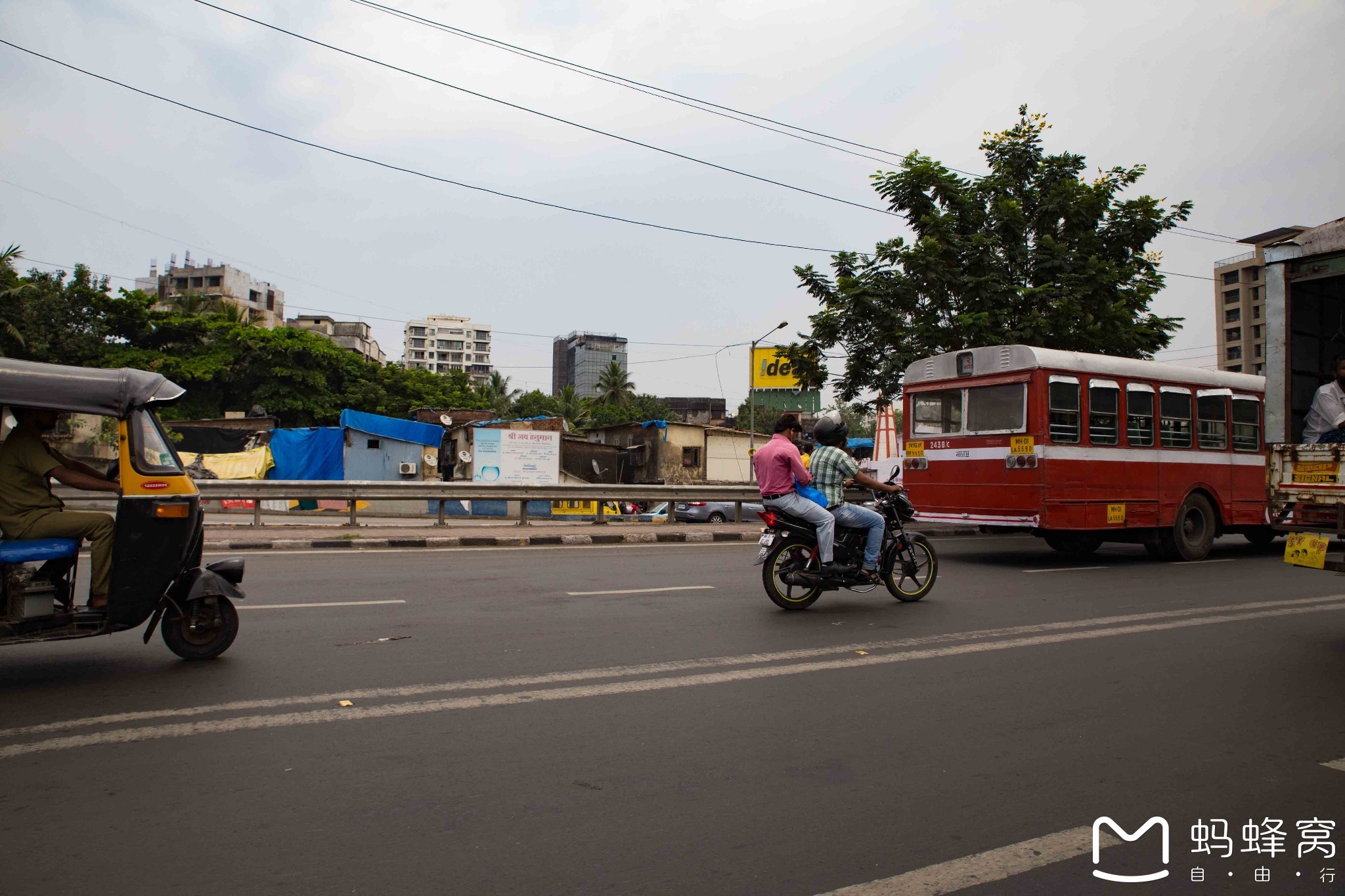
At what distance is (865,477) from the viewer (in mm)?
8055

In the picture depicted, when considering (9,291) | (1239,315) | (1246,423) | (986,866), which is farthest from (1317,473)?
(1239,315)

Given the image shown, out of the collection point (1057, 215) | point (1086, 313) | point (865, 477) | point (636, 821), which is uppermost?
point (1057, 215)

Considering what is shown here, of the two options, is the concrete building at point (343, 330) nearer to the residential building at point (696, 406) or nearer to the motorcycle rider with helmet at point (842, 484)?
the residential building at point (696, 406)

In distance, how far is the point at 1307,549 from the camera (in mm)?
6664

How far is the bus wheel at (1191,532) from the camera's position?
41.8 feet

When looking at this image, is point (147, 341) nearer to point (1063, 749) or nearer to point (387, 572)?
point (387, 572)

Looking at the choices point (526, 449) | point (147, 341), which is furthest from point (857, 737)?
point (147, 341)

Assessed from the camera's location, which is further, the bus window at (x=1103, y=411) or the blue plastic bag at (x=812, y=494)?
the bus window at (x=1103, y=411)

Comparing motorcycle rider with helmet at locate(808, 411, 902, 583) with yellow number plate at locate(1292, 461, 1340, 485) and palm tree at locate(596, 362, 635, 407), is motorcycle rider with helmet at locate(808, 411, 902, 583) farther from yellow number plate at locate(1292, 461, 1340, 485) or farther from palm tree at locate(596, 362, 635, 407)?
palm tree at locate(596, 362, 635, 407)

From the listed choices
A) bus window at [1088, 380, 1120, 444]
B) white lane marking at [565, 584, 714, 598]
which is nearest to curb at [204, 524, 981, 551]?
white lane marking at [565, 584, 714, 598]

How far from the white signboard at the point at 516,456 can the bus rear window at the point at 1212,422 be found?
1976cm

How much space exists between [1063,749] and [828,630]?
9.51 feet

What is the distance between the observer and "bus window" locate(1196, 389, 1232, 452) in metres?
13.1

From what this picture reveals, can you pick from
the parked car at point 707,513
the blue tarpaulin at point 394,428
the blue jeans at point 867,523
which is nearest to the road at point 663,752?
the blue jeans at point 867,523
